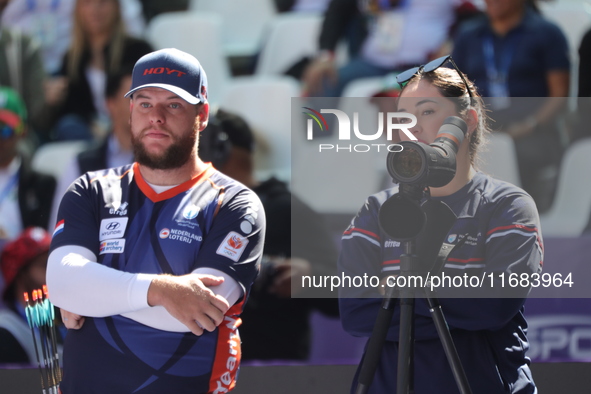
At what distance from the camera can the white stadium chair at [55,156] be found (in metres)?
3.40

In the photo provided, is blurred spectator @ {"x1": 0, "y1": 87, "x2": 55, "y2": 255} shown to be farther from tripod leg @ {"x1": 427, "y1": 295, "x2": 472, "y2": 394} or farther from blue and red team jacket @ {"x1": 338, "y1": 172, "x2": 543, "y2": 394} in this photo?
tripod leg @ {"x1": 427, "y1": 295, "x2": 472, "y2": 394}

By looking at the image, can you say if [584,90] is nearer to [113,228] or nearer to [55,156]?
[113,228]

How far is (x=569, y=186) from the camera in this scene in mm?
3000

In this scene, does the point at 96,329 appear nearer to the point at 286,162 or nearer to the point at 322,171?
the point at 322,171

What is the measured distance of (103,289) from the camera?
188 centimetres

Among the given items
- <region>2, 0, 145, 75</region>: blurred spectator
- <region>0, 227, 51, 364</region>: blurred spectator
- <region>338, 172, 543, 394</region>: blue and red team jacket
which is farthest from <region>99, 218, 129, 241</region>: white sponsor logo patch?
<region>2, 0, 145, 75</region>: blurred spectator

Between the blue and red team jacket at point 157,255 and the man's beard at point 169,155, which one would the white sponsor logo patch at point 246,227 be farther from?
the man's beard at point 169,155

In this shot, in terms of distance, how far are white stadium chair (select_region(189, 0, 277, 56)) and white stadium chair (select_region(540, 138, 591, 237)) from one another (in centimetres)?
175

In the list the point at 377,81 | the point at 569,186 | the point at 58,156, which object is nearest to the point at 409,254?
the point at 569,186

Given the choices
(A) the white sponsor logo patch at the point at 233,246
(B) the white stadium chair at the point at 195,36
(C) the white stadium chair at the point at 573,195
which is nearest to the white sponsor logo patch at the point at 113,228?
(A) the white sponsor logo patch at the point at 233,246

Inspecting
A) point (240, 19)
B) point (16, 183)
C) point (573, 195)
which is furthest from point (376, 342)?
point (240, 19)

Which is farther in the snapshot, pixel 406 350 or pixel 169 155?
pixel 169 155

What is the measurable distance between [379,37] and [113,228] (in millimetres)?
2060

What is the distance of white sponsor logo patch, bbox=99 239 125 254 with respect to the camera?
2002mm
